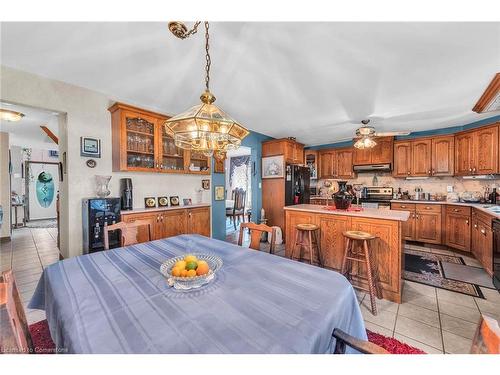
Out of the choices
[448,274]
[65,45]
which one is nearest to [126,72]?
[65,45]

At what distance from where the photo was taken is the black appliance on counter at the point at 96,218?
250cm

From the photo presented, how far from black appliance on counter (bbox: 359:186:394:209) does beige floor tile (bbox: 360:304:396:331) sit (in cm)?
303

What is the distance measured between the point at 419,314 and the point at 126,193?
12.0 feet

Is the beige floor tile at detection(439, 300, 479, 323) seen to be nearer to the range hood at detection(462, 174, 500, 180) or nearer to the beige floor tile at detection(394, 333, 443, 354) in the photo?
the beige floor tile at detection(394, 333, 443, 354)

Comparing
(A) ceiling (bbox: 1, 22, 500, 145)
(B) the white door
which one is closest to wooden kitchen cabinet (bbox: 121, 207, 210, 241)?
(A) ceiling (bbox: 1, 22, 500, 145)

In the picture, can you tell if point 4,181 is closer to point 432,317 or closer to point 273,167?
point 273,167

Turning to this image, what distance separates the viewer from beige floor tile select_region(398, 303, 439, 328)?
6.26 feet

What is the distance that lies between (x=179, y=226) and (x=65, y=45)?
2.38 metres

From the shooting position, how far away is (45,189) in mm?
7125

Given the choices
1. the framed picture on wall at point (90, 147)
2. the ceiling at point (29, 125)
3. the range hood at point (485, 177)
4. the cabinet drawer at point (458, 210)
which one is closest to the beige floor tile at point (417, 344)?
the cabinet drawer at point (458, 210)

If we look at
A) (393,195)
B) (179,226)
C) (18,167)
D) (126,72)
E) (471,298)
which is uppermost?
(126,72)

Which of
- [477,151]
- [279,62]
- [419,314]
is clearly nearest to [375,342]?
[419,314]
